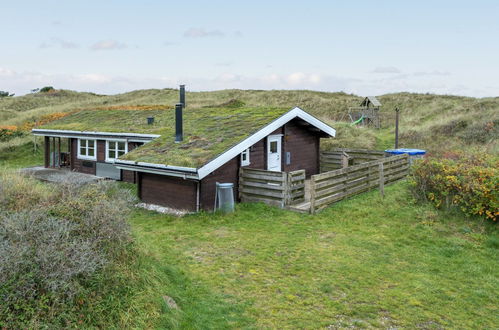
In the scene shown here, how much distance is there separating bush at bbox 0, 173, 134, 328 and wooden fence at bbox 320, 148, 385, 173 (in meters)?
13.8

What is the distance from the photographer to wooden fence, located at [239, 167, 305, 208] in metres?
13.0

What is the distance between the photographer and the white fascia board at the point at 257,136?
1206cm

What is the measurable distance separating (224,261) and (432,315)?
4.11m

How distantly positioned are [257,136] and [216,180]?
6.99 ft

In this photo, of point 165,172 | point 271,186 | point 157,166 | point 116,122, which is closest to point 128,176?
point 116,122

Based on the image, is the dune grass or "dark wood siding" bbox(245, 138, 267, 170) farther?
the dune grass

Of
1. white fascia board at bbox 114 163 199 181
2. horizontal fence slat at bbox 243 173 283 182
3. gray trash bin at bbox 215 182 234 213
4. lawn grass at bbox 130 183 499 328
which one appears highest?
white fascia board at bbox 114 163 199 181

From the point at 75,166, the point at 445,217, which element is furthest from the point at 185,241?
the point at 75,166

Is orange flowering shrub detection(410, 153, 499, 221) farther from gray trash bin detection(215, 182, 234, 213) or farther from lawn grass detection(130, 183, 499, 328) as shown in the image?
gray trash bin detection(215, 182, 234, 213)

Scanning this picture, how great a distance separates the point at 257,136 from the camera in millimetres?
13930

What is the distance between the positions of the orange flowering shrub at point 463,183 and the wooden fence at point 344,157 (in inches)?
223

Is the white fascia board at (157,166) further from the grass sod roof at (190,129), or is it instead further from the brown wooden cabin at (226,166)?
the grass sod roof at (190,129)

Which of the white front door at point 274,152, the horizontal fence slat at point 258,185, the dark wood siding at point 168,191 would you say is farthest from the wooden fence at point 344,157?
the dark wood siding at point 168,191

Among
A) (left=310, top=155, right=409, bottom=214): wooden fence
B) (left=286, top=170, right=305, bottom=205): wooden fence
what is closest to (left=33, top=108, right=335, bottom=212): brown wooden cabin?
(left=286, top=170, right=305, bottom=205): wooden fence
